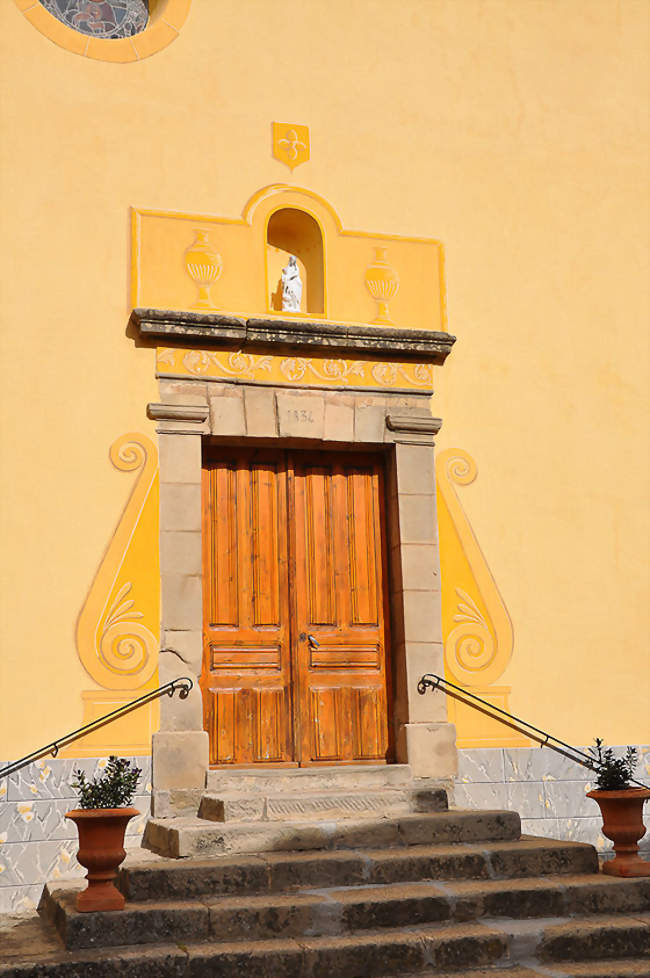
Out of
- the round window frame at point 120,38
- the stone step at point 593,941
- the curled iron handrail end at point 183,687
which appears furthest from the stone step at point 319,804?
the round window frame at point 120,38

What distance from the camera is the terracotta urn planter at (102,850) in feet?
16.8

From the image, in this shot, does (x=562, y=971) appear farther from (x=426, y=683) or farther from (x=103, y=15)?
(x=103, y=15)

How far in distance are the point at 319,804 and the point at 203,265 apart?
11.5 ft

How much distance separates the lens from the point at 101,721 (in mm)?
6719

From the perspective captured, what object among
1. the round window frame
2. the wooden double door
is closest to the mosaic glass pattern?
the round window frame

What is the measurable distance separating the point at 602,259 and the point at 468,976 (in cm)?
534

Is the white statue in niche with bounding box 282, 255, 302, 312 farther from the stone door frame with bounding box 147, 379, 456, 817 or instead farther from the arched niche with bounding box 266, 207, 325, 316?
the stone door frame with bounding box 147, 379, 456, 817

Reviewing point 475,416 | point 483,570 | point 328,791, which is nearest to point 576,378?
point 475,416

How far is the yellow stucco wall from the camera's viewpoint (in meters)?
7.04

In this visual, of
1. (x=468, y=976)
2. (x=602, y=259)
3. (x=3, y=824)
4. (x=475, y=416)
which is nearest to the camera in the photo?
(x=468, y=976)

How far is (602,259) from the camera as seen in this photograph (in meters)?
8.41

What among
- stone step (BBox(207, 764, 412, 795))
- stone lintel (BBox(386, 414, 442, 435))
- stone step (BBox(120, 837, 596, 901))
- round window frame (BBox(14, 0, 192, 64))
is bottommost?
stone step (BBox(120, 837, 596, 901))

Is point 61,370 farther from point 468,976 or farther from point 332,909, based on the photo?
point 468,976

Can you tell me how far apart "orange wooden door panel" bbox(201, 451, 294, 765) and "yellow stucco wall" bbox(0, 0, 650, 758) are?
0.70m
